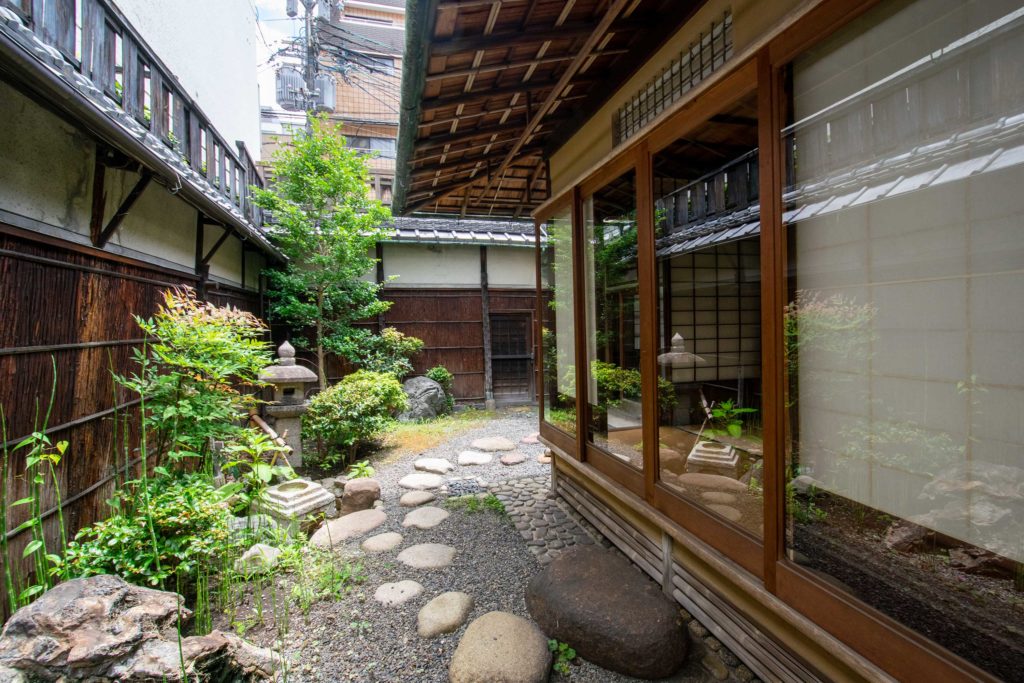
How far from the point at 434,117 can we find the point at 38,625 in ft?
13.3

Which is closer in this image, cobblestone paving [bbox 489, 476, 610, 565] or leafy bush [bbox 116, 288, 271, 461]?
leafy bush [bbox 116, 288, 271, 461]

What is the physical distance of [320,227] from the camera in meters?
8.46

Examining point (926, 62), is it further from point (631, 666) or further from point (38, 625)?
point (38, 625)

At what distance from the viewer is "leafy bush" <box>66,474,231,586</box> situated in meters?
2.48

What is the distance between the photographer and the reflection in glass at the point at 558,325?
14.3ft

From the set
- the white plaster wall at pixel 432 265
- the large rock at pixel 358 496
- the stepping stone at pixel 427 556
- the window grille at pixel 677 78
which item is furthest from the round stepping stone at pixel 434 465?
the white plaster wall at pixel 432 265

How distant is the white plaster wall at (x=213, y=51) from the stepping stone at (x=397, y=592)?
6.19 meters

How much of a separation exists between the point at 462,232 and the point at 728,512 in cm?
955

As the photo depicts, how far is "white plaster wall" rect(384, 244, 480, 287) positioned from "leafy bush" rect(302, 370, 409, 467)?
13.5 feet

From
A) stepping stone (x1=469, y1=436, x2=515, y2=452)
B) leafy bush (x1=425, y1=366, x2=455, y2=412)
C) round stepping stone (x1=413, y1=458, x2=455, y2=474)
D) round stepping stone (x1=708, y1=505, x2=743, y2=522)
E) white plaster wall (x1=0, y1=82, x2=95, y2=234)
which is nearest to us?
round stepping stone (x1=708, y1=505, x2=743, y2=522)

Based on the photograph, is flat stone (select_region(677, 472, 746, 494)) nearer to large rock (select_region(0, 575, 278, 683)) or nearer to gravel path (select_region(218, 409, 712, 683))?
gravel path (select_region(218, 409, 712, 683))

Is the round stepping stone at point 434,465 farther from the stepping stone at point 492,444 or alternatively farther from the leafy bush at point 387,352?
the leafy bush at point 387,352

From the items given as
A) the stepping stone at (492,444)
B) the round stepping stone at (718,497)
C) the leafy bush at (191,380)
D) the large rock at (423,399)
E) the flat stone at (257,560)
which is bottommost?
the stepping stone at (492,444)

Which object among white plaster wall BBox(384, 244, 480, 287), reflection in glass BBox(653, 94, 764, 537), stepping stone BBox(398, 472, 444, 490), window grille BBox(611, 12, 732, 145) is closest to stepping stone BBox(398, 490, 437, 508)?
stepping stone BBox(398, 472, 444, 490)
